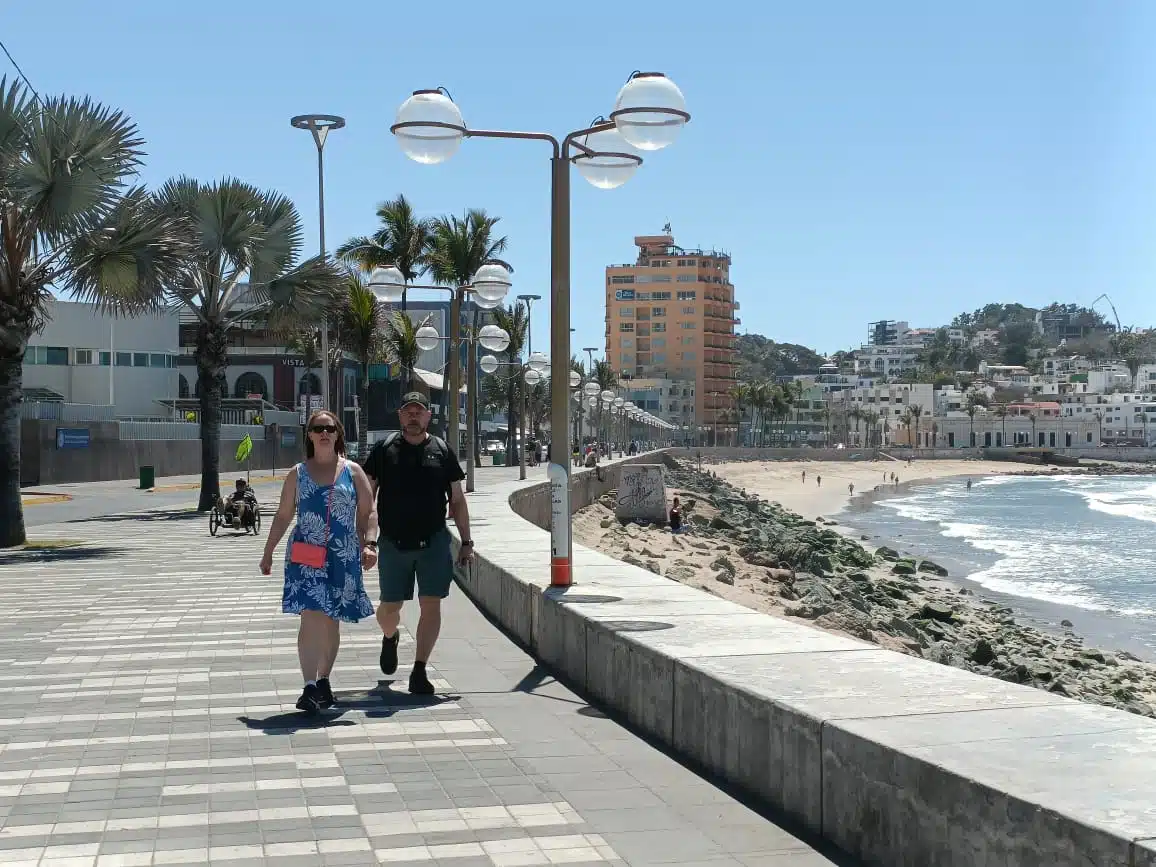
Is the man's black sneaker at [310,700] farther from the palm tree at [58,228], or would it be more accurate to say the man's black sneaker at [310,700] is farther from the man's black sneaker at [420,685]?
the palm tree at [58,228]

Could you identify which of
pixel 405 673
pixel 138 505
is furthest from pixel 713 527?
pixel 405 673

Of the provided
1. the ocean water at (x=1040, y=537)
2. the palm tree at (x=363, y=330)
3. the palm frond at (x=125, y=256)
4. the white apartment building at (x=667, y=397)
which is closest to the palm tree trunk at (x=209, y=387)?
the palm frond at (x=125, y=256)

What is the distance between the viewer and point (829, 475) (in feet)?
405

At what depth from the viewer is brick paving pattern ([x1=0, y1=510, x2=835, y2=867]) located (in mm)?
5211

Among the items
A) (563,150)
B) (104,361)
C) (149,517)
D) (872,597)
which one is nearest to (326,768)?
A: (563,150)

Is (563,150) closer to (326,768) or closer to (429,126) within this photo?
(429,126)

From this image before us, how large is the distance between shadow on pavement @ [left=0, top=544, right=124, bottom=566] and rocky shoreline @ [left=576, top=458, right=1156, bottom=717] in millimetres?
9168

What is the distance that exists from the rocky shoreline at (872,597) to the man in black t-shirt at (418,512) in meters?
9.44

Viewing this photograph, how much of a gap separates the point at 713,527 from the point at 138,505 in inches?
706

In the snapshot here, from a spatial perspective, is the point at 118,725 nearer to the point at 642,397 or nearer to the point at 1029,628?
the point at 1029,628

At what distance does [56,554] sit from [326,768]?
14719mm

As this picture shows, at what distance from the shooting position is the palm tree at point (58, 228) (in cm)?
1956

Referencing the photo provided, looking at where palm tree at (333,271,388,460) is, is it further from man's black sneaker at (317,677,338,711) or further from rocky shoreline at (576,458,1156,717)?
man's black sneaker at (317,677,338,711)

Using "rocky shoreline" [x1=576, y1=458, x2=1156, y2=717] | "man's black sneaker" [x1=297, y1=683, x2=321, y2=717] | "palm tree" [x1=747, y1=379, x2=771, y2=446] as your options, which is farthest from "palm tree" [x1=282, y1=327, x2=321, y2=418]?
"palm tree" [x1=747, y1=379, x2=771, y2=446]
